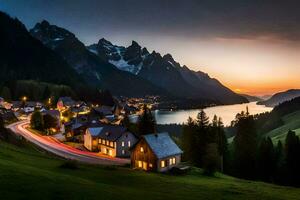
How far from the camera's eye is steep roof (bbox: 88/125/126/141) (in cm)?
10556

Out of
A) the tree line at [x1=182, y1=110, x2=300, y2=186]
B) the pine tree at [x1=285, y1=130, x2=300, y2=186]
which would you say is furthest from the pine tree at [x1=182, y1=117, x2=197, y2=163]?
the pine tree at [x1=285, y1=130, x2=300, y2=186]

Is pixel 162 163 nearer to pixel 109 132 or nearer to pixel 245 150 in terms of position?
pixel 245 150

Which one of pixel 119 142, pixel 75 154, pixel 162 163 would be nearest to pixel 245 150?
pixel 162 163

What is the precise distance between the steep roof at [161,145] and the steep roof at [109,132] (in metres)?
24.0

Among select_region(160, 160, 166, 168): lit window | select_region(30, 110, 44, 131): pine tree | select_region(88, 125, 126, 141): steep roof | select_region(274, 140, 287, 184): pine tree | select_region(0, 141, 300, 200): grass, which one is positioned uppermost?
select_region(30, 110, 44, 131): pine tree

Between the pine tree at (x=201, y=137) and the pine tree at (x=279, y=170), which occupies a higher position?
the pine tree at (x=201, y=137)

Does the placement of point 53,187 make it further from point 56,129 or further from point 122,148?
point 56,129

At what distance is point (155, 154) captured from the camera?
7662 centimetres

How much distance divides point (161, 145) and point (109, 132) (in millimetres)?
32288

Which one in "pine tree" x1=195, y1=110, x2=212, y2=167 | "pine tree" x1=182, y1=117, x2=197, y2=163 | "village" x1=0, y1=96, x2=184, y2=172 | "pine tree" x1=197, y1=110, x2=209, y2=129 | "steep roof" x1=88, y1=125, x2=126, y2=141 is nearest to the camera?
"village" x1=0, y1=96, x2=184, y2=172

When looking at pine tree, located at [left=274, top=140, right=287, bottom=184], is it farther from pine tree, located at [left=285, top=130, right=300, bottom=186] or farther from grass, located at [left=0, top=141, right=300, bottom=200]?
grass, located at [left=0, top=141, right=300, bottom=200]

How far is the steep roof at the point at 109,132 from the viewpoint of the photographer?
346 feet

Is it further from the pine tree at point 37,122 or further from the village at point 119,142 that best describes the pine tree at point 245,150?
the pine tree at point 37,122

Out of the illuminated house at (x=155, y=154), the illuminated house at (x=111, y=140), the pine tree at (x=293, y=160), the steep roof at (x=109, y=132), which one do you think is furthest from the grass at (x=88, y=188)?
the steep roof at (x=109, y=132)
